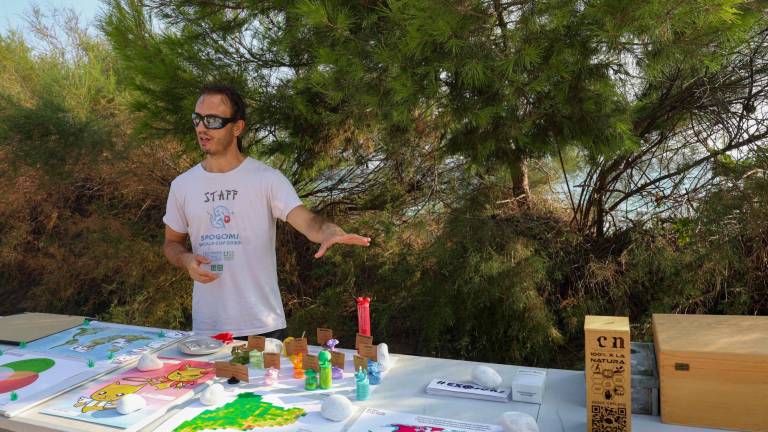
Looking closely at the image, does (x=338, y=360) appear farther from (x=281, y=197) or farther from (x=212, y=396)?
(x=281, y=197)

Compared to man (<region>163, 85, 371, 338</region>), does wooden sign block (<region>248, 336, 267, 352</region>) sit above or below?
below

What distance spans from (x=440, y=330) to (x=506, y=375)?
1867mm

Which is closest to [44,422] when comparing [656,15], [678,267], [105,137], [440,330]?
[656,15]

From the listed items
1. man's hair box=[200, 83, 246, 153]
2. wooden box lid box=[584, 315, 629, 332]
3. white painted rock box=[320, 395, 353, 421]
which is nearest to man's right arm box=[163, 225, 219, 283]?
man's hair box=[200, 83, 246, 153]

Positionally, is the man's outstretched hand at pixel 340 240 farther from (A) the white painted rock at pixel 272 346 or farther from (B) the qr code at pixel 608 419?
(B) the qr code at pixel 608 419

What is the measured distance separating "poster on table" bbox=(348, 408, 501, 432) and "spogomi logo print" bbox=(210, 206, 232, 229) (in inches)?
41.7

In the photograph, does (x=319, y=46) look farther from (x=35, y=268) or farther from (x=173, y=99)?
(x=35, y=268)

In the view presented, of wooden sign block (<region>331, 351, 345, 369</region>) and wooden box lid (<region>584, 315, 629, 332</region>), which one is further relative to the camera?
wooden sign block (<region>331, 351, 345, 369</region>)

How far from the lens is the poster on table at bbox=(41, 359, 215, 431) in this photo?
4.26 ft

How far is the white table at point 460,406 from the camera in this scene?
126 centimetres

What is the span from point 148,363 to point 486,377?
951mm

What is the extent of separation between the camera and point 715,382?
1.19 m

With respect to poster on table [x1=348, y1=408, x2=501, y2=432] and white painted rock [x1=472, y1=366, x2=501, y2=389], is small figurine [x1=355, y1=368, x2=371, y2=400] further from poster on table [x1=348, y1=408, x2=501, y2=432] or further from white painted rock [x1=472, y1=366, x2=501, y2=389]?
white painted rock [x1=472, y1=366, x2=501, y2=389]

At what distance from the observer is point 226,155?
2.15 meters
